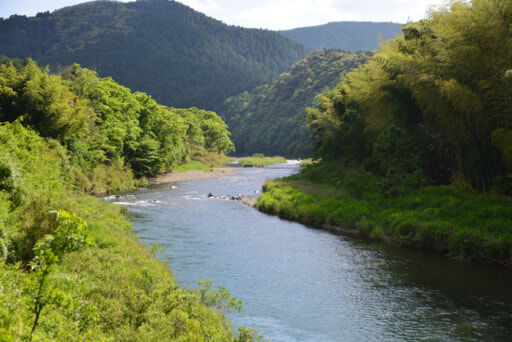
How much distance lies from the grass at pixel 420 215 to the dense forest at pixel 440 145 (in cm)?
5

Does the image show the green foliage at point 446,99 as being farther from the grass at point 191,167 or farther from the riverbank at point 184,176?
the grass at point 191,167

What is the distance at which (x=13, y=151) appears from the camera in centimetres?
2202

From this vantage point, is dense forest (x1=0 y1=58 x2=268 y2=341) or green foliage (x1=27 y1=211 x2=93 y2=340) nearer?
green foliage (x1=27 y1=211 x2=93 y2=340)

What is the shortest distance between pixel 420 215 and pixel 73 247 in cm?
1999

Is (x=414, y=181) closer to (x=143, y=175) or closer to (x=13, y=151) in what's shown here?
(x=13, y=151)

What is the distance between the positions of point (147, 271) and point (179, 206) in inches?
884

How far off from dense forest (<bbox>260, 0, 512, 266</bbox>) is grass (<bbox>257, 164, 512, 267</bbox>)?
5 centimetres

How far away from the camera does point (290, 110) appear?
163 m

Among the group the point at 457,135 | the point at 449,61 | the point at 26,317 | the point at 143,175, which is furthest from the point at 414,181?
the point at 143,175

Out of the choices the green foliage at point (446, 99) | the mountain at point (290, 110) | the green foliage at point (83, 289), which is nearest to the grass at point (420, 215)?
the green foliage at point (446, 99)

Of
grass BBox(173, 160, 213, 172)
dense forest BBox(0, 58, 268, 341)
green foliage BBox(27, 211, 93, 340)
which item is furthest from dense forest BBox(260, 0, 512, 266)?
grass BBox(173, 160, 213, 172)

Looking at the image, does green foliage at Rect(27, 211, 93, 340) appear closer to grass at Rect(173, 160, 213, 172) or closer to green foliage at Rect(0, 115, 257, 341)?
green foliage at Rect(0, 115, 257, 341)

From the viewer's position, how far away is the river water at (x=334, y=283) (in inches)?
480

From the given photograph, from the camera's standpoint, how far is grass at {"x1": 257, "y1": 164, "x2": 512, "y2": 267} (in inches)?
730
